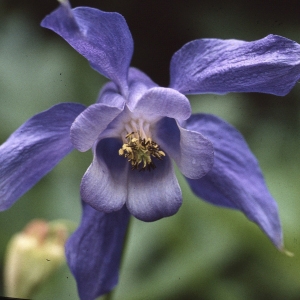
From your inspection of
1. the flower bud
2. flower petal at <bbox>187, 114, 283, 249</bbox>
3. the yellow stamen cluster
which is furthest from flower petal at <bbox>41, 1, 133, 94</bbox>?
the flower bud

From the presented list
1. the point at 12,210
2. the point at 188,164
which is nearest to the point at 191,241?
the point at 12,210

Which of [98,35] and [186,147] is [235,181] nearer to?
[186,147]

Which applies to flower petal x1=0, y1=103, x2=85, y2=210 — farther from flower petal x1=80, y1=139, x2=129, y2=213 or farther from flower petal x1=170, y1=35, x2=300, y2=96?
flower petal x1=170, y1=35, x2=300, y2=96

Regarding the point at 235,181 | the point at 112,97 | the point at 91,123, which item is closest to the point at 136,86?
the point at 112,97

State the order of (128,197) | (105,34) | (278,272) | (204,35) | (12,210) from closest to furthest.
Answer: (105,34), (128,197), (278,272), (12,210), (204,35)

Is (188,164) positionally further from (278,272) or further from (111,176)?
(278,272)

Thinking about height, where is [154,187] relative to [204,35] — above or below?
above
